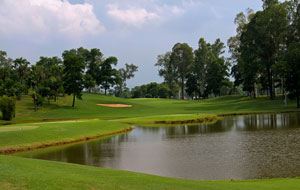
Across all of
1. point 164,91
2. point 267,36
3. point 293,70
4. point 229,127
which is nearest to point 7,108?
point 229,127

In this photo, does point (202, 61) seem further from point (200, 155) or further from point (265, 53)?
point (200, 155)

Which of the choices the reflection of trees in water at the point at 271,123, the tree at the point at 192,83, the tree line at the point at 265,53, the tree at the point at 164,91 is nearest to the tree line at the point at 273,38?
the tree line at the point at 265,53

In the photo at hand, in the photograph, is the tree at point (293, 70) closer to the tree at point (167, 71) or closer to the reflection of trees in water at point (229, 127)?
the reflection of trees in water at point (229, 127)

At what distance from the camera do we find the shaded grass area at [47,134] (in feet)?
99.7

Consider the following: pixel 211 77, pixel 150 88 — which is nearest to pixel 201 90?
pixel 211 77

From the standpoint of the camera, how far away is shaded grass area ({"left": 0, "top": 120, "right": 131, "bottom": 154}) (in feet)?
99.7

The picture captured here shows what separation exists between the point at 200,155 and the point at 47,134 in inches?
787

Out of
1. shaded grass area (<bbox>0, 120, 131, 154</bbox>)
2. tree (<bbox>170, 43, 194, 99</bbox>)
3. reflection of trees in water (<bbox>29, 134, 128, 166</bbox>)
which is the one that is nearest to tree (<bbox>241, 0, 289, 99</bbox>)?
shaded grass area (<bbox>0, 120, 131, 154</bbox>)

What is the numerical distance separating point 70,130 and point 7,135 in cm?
840

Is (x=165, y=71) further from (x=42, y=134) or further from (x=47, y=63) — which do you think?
(x=42, y=134)

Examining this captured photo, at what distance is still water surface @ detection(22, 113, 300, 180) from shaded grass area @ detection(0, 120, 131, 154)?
2328 mm

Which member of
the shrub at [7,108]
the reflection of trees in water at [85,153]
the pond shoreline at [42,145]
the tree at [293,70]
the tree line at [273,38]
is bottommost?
the reflection of trees in water at [85,153]

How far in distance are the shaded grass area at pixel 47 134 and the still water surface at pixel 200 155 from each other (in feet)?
7.64

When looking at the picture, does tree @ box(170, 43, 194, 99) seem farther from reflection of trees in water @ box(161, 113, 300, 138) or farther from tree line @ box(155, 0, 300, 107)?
reflection of trees in water @ box(161, 113, 300, 138)
